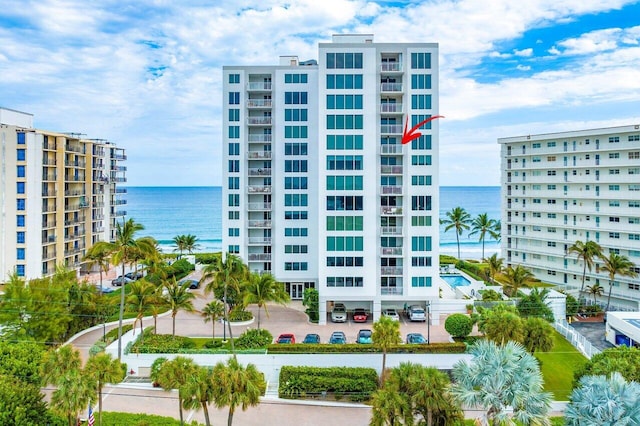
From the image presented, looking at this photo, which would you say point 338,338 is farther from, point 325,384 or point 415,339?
point 325,384

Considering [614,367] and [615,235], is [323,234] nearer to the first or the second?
[614,367]

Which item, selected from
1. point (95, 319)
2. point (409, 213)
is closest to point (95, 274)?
point (95, 319)

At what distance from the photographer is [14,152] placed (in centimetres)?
5322

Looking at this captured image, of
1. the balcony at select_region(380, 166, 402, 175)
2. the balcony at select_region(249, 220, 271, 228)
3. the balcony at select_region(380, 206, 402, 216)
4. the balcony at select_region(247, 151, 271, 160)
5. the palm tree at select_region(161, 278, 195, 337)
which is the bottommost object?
the palm tree at select_region(161, 278, 195, 337)

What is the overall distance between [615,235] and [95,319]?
51229 millimetres

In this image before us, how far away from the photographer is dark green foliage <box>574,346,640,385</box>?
80.7ft

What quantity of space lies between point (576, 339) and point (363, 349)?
17.6 m

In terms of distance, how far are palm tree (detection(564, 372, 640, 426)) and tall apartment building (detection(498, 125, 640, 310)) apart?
3669 centimetres

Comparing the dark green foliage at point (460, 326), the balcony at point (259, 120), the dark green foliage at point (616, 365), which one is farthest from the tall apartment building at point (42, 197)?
the dark green foliage at point (616, 365)

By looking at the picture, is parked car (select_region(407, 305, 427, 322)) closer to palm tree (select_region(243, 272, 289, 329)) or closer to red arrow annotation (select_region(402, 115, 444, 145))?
palm tree (select_region(243, 272, 289, 329))

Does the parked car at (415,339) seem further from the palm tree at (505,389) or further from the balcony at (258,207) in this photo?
the balcony at (258,207)

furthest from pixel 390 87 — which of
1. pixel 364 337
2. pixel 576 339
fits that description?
pixel 576 339

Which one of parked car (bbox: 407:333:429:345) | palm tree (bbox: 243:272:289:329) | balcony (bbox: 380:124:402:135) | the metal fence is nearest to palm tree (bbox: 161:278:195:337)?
palm tree (bbox: 243:272:289:329)

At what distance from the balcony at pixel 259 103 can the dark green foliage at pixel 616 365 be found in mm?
37286
